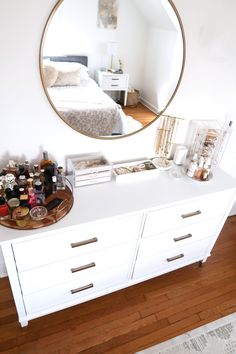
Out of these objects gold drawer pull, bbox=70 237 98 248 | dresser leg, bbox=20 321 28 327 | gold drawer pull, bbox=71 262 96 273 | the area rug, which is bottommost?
the area rug

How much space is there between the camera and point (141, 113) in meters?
1.37

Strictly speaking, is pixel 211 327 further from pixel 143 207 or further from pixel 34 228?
pixel 34 228

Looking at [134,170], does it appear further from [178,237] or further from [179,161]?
[178,237]

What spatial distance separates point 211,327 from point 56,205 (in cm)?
119

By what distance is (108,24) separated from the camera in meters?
1.10

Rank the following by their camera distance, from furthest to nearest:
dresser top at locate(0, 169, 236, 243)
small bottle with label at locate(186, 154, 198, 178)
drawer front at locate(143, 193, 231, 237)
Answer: small bottle with label at locate(186, 154, 198, 178), drawer front at locate(143, 193, 231, 237), dresser top at locate(0, 169, 236, 243)

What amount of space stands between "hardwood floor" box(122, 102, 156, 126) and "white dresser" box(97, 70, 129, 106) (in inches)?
3.1

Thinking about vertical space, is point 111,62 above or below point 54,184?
above

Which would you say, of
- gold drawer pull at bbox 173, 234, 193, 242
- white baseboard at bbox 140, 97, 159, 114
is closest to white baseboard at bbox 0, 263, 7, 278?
gold drawer pull at bbox 173, 234, 193, 242

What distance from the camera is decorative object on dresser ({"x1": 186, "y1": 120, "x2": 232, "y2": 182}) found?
4.82 ft

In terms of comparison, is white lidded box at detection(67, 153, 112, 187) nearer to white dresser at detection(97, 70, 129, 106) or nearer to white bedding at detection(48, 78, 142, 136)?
white bedding at detection(48, 78, 142, 136)

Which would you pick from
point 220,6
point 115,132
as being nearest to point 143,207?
point 115,132

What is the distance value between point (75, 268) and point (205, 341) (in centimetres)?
87

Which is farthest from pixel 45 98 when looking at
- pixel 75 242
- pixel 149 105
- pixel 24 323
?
pixel 24 323
